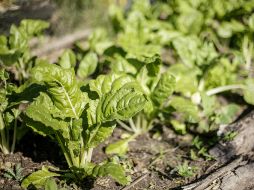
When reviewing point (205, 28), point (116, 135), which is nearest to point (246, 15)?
point (205, 28)

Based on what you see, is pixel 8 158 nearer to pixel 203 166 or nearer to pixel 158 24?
pixel 203 166

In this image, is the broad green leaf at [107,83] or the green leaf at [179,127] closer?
the broad green leaf at [107,83]

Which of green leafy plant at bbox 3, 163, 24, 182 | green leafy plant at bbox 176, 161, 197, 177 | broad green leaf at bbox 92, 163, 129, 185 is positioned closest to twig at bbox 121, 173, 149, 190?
green leafy plant at bbox 176, 161, 197, 177

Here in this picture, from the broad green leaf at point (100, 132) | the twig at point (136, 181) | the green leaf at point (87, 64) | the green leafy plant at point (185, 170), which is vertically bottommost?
the twig at point (136, 181)

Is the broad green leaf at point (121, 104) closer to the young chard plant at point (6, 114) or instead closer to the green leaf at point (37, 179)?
the green leaf at point (37, 179)

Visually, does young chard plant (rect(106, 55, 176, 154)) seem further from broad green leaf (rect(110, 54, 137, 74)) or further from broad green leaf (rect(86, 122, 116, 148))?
broad green leaf (rect(86, 122, 116, 148))

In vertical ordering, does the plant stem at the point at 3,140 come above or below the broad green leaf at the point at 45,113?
below

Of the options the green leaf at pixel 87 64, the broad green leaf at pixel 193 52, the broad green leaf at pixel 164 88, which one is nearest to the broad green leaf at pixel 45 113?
the broad green leaf at pixel 164 88
